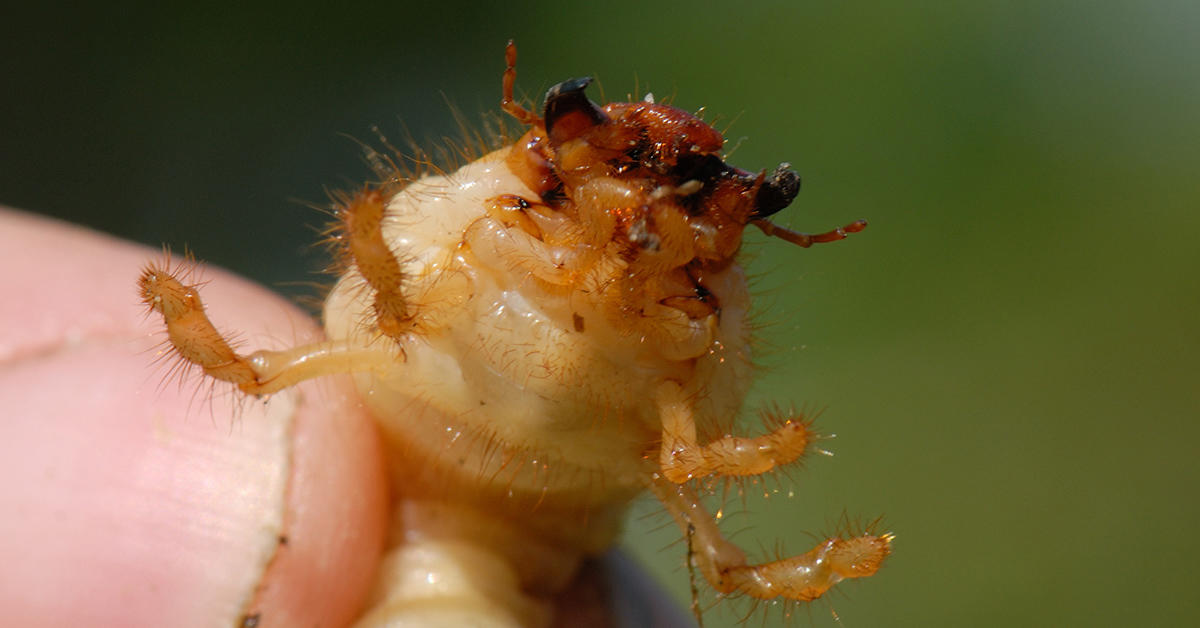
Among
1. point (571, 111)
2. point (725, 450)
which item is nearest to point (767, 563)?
point (725, 450)

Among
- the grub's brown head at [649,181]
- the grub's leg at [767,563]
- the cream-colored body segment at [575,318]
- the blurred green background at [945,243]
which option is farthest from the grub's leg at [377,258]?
the blurred green background at [945,243]

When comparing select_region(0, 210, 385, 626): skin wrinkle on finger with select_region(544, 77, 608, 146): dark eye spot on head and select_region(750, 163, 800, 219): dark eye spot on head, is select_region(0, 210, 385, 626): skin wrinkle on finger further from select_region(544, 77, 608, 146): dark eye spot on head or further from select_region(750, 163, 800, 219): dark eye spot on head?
select_region(750, 163, 800, 219): dark eye spot on head

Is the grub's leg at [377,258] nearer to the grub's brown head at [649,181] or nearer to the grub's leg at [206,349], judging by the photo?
the grub's leg at [206,349]

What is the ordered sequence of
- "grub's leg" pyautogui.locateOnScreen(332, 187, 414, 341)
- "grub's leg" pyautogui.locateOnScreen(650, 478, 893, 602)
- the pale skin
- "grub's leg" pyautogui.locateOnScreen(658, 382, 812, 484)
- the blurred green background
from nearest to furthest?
"grub's leg" pyautogui.locateOnScreen(332, 187, 414, 341) → "grub's leg" pyautogui.locateOnScreen(658, 382, 812, 484) → "grub's leg" pyautogui.locateOnScreen(650, 478, 893, 602) → the pale skin → the blurred green background

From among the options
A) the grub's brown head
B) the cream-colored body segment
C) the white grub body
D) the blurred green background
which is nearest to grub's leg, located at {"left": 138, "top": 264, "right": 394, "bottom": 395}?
the cream-colored body segment

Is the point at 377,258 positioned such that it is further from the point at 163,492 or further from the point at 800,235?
the point at 163,492
